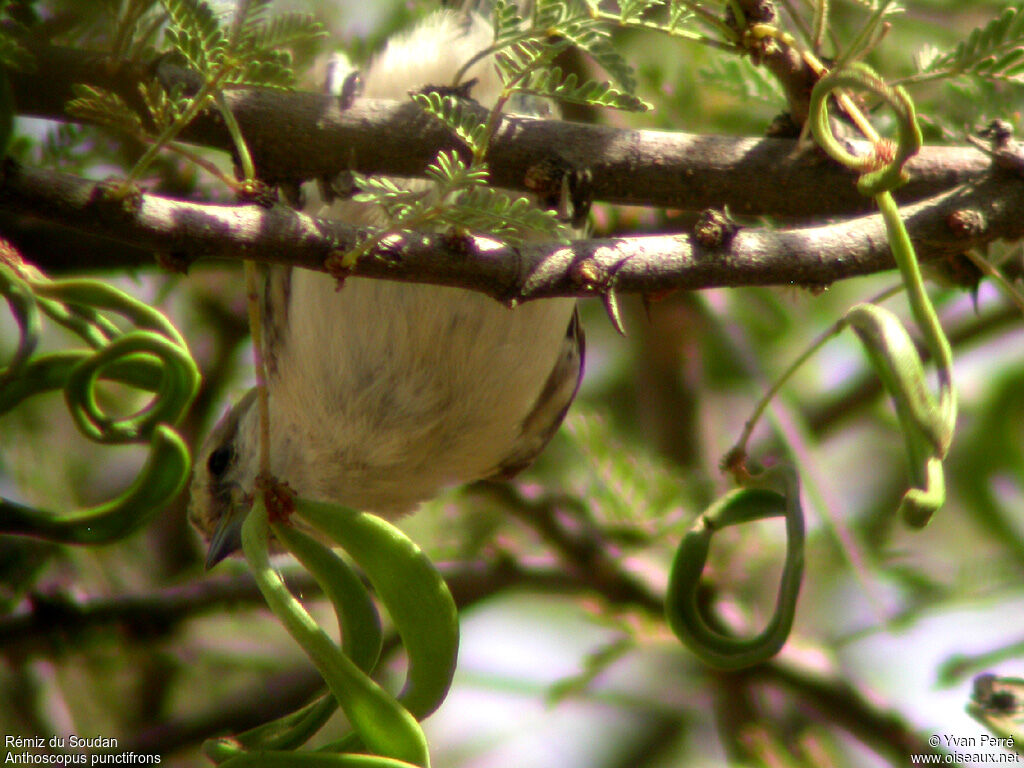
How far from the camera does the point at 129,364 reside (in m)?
1.47

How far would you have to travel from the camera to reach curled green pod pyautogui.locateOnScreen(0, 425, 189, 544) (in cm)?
130

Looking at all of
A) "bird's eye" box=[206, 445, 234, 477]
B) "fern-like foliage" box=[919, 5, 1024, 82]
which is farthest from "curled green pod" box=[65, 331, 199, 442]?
"bird's eye" box=[206, 445, 234, 477]

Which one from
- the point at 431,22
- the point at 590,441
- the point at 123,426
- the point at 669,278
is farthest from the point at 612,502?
the point at 123,426

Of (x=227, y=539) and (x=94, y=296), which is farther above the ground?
(x=94, y=296)

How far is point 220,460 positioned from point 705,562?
1812 mm

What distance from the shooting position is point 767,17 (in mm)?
1695

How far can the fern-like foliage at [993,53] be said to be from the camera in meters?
1.63

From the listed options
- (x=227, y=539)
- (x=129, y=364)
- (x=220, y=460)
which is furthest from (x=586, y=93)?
(x=220, y=460)

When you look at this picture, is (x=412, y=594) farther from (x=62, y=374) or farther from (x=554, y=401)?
(x=554, y=401)

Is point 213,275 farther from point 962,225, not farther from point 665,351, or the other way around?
point 962,225

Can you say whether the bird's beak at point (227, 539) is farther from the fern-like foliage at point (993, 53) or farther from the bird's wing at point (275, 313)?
the fern-like foliage at point (993, 53)

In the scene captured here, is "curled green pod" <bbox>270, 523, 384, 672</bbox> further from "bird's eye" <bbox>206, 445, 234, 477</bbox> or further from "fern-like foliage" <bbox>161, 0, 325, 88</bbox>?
"bird's eye" <bbox>206, 445, 234, 477</bbox>

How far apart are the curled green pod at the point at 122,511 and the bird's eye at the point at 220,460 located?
5.25 ft

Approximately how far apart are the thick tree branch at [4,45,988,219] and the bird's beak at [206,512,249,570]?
3.34ft
